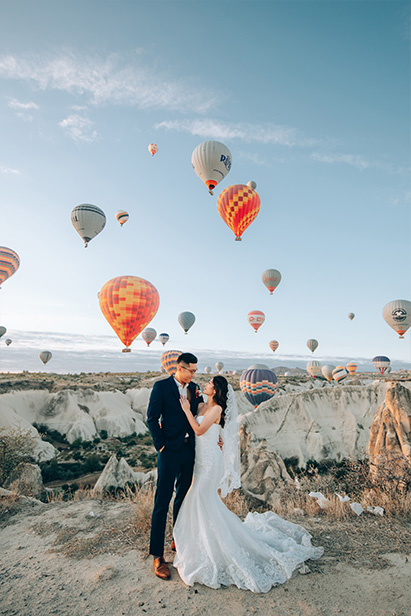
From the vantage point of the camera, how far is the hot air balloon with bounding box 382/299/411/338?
38.1 m

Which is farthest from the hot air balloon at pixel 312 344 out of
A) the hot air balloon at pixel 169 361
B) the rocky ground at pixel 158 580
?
the rocky ground at pixel 158 580

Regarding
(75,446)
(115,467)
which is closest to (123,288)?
(115,467)

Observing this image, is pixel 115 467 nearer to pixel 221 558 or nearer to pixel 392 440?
pixel 392 440

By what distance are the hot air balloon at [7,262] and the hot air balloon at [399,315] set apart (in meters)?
43.2

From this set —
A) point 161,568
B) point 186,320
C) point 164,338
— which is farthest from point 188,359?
point 164,338

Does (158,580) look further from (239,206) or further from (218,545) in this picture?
(239,206)

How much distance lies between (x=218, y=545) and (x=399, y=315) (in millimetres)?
41320

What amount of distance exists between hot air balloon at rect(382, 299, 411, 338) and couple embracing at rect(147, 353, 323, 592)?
40.0 meters

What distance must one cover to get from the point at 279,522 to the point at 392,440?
317 inches

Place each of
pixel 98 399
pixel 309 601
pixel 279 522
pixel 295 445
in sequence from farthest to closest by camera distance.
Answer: pixel 98 399 < pixel 295 445 < pixel 279 522 < pixel 309 601

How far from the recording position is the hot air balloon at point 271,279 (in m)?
38.6

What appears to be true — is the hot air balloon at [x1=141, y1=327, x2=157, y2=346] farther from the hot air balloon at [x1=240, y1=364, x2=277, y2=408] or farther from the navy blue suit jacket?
the navy blue suit jacket

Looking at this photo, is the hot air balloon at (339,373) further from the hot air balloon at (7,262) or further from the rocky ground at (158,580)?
the rocky ground at (158,580)

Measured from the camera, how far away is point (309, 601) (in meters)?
3.44
